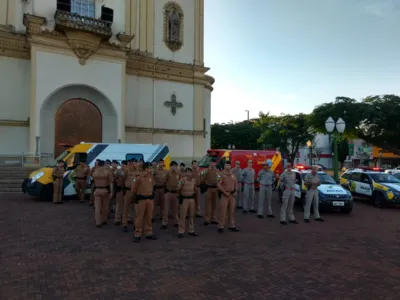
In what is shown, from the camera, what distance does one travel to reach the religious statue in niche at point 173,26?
2470 cm

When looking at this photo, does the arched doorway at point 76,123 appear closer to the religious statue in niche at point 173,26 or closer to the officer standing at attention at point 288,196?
the religious statue in niche at point 173,26

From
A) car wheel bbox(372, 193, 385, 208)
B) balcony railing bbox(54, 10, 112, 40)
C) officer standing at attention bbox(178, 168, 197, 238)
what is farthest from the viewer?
balcony railing bbox(54, 10, 112, 40)

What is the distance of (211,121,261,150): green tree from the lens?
196 feet

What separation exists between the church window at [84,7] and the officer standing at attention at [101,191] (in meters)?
15.7

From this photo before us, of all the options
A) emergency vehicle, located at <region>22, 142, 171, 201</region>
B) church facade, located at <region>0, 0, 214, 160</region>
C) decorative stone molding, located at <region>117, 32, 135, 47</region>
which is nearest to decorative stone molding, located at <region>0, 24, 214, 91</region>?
church facade, located at <region>0, 0, 214, 160</region>

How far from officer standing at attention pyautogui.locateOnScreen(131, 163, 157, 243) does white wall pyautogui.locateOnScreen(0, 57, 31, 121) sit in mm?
14802

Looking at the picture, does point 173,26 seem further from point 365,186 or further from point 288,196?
point 288,196

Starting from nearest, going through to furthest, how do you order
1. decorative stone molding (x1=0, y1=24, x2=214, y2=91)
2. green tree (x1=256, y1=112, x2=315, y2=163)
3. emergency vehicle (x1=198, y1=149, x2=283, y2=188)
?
1. emergency vehicle (x1=198, y1=149, x2=283, y2=188)
2. decorative stone molding (x1=0, y1=24, x2=214, y2=91)
3. green tree (x1=256, y1=112, x2=315, y2=163)

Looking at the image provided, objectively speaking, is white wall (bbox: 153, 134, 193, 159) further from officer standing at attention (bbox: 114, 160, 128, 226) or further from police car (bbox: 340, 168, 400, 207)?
officer standing at attention (bbox: 114, 160, 128, 226)

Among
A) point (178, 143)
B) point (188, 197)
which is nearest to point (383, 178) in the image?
point (188, 197)


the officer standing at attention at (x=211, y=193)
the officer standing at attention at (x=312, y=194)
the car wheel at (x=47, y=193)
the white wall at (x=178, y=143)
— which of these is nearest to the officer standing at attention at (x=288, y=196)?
the officer standing at attention at (x=312, y=194)

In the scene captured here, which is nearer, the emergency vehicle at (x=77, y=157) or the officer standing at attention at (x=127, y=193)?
the officer standing at attention at (x=127, y=193)

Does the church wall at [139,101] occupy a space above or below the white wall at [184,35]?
below

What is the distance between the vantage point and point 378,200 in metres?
13.6
